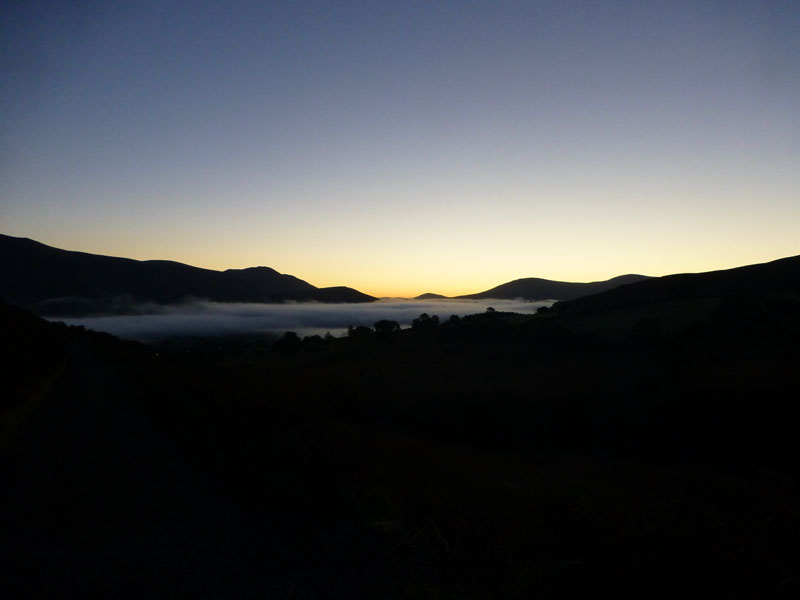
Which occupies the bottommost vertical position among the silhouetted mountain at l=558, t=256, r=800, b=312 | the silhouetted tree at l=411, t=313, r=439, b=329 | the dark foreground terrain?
the dark foreground terrain

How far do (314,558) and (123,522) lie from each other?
3.05 metres

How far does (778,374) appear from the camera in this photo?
96.6ft

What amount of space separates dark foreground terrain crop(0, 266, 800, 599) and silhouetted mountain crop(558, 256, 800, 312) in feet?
123

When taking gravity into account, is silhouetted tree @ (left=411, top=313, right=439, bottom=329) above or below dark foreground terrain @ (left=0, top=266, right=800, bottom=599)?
above

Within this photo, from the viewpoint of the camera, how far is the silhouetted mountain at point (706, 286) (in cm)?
6016

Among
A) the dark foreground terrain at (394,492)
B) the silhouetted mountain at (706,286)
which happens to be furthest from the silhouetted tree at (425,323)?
the dark foreground terrain at (394,492)

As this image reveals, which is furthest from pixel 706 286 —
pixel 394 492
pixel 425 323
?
pixel 394 492

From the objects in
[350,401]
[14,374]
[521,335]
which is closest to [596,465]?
[350,401]

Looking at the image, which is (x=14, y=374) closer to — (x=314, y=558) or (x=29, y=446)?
(x=29, y=446)

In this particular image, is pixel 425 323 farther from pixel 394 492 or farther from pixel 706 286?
pixel 394 492

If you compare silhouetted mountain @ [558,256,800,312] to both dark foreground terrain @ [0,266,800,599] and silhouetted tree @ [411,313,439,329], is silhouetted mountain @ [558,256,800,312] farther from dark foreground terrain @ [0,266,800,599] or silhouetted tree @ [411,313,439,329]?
dark foreground terrain @ [0,266,800,599]

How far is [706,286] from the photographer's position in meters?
67.0

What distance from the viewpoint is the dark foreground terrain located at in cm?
528

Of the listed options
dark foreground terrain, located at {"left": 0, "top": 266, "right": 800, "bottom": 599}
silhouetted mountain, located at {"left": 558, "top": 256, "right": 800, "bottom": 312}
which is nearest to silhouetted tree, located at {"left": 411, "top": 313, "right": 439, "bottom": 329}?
silhouetted mountain, located at {"left": 558, "top": 256, "right": 800, "bottom": 312}
